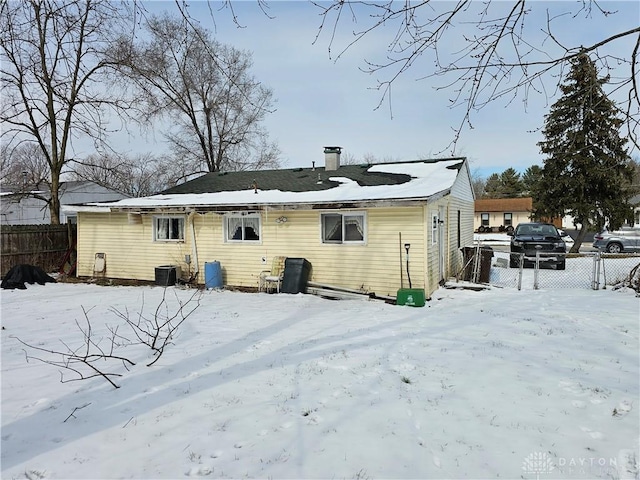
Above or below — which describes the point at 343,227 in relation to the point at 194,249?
above

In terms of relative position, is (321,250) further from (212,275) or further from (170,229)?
(170,229)

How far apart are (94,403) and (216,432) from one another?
1.44 m

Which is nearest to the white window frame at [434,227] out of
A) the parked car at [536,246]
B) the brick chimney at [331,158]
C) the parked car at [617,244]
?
the brick chimney at [331,158]

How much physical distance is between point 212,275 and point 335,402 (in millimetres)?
7963

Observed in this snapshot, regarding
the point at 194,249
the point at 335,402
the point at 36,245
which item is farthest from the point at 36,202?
the point at 335,402

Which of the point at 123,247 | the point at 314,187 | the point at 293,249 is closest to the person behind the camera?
the point at 293,249

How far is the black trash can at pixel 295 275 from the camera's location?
34.1ft

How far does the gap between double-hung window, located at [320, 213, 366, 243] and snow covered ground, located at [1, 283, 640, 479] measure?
124 inches

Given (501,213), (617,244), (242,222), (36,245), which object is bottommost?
(617,244)

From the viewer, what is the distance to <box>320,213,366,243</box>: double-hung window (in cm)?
1017

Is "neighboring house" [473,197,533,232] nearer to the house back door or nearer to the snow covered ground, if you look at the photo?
the house back door

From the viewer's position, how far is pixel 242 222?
11.5 m

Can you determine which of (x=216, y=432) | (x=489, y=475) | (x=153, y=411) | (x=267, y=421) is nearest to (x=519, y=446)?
(x=489, y=475)

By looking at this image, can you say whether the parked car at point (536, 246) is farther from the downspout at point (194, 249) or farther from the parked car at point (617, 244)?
the downspout at point (194, 249)
